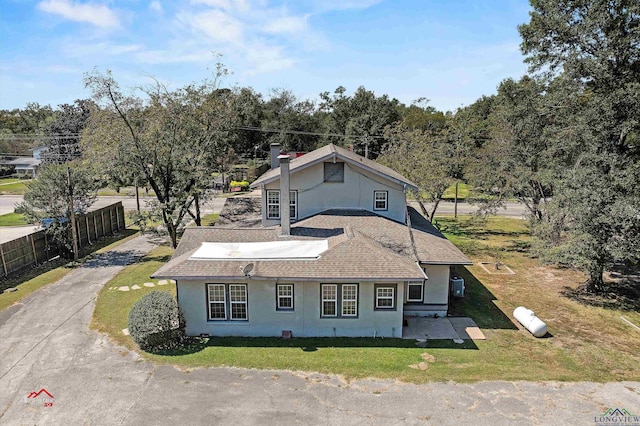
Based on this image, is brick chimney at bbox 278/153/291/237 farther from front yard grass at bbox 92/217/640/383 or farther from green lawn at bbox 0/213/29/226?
green lawn at bbox 0/213/29/226

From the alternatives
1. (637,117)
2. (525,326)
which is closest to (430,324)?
(525,326)

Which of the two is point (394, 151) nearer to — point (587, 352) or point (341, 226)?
point (341, 226)

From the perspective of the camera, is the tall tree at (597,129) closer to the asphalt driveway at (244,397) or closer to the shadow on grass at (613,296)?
the shadow on grass at (613,296)

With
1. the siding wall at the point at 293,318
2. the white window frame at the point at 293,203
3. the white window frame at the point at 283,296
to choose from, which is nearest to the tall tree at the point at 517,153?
the white window frame at the point at 293,203

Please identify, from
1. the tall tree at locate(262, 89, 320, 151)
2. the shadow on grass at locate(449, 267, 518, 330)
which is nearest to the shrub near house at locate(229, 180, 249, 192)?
the tall tree at locate(262, 89, 320, 151)

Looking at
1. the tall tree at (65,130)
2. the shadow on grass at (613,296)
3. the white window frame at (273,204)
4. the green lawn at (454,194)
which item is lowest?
the shadow on grass at (613,296)

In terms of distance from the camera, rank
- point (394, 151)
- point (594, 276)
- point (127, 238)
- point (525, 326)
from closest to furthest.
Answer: point (525, 326), point (594, 276), point (127, 238), point (394, 151)
